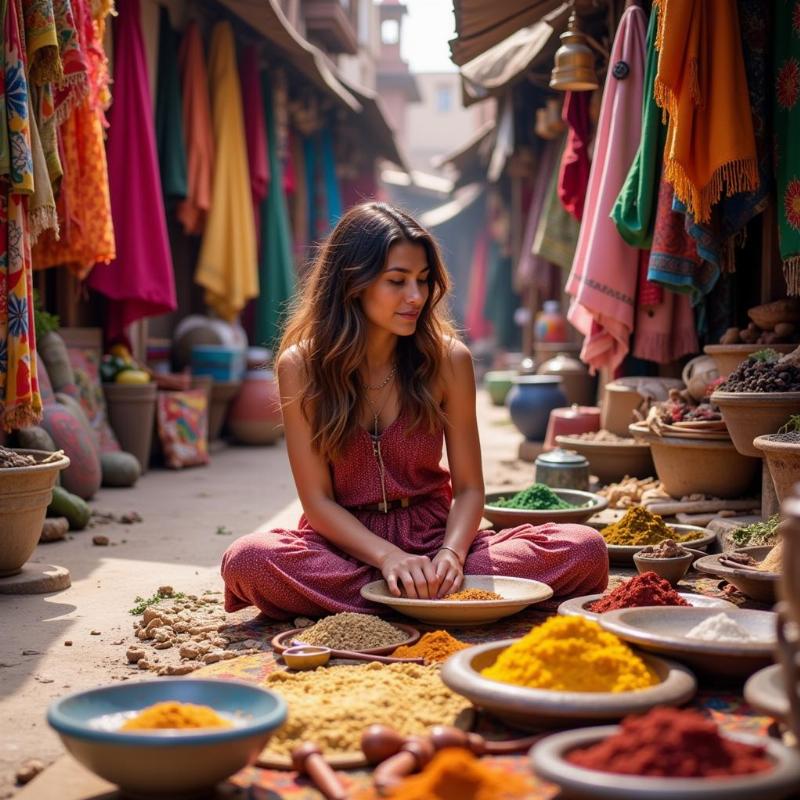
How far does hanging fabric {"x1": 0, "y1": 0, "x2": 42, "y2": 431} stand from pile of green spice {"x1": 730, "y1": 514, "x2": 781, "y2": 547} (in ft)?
8.59

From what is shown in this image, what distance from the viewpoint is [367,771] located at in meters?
2.08

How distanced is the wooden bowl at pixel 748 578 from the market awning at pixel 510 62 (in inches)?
201

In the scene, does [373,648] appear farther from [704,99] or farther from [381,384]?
[704,99]

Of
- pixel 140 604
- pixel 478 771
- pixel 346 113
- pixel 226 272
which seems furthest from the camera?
pixel 346 113

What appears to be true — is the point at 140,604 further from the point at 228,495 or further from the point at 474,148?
the point at 474,148

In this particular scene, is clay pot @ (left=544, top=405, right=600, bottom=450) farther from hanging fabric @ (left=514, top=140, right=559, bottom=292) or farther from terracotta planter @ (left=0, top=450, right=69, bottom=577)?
hanging fabric @ (left=514, top=140, right=559, bottom=292)

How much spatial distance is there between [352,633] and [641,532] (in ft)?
5.05

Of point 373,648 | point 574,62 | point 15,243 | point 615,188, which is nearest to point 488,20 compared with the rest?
point 574,62

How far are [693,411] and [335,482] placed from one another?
6.29ft

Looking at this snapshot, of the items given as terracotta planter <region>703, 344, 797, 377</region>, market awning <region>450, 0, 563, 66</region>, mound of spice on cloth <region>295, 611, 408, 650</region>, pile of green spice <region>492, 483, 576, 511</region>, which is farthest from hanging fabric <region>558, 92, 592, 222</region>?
mound of spice on cloth <region>295, 611, 408, 650</region>

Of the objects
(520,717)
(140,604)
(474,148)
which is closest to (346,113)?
(474,148)

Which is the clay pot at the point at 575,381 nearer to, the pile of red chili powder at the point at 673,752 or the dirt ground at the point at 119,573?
the dirt ground at the point at 119,573

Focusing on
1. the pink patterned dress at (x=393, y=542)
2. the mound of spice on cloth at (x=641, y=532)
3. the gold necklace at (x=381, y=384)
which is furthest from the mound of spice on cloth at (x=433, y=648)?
the mound of spice on cloth at (x=641, y=532)

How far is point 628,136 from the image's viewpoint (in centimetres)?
543
